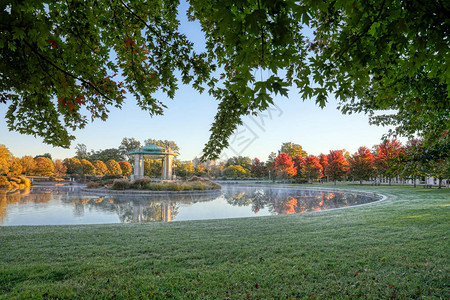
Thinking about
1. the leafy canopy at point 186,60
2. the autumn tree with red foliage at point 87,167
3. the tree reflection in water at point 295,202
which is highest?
the leafy canopy at point 186,60

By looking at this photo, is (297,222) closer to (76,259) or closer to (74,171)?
(76,259)

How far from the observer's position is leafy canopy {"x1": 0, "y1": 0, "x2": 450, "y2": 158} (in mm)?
1926

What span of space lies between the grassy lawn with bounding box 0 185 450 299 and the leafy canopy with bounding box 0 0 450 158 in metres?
1.90

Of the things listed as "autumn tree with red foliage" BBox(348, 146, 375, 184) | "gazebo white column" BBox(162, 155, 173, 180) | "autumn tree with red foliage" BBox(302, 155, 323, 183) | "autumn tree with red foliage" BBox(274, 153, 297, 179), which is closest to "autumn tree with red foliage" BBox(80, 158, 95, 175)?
"gazebo white column" BBox(162, 155, 173, 180)

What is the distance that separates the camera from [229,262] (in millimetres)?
4062

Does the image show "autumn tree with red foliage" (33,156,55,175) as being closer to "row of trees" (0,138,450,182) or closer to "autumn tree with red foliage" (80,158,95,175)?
"row of trees" (0,138,450,182)

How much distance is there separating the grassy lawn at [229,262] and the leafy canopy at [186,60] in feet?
6.25

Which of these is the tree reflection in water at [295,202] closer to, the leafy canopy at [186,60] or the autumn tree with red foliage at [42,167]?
the leafy canopy at [186,60]

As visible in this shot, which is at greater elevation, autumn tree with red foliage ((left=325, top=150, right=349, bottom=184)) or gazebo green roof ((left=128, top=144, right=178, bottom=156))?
gazebo green roof ((left=128, top=144, right=178, bottom=156))

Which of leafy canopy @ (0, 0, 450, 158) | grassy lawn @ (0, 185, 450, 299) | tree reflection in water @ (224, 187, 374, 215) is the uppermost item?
leafy canopy @ (0, 0, 450, 158)

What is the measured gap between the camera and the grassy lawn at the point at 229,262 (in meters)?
3.04

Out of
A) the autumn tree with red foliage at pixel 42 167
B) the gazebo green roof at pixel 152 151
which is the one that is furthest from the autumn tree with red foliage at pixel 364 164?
the autumn tree with red foliage at pixel 42 167

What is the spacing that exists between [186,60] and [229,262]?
349 centimetres

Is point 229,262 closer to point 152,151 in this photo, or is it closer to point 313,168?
point 152,151
